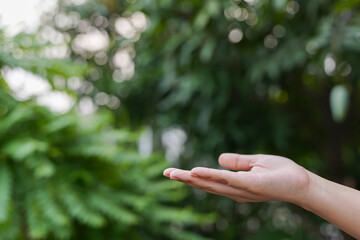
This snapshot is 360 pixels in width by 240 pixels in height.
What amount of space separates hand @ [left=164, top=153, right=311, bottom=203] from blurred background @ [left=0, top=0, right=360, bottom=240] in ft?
1.54

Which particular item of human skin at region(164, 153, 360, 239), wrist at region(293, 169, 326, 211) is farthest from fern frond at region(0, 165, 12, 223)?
wrist at region(293, 169, 326, 211)

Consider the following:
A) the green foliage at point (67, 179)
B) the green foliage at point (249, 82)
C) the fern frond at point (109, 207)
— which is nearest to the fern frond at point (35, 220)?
the green foliage at point (67, 179)

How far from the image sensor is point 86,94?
2580mm

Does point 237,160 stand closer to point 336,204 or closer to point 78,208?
point 336,204

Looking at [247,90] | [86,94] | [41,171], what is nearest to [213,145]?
[247,90]

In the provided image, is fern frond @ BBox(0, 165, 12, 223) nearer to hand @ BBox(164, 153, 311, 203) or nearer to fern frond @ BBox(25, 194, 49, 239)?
fern frond @ BBox(25, 194, 49, 239)

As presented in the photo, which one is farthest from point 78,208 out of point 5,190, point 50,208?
point 5,190

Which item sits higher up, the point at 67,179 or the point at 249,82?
the point at 249,82

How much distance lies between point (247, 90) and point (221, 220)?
102cm

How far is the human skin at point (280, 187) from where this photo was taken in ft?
1.80

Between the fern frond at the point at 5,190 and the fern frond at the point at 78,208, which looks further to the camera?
the fern frond at the point at 78,208

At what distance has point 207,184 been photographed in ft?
1.85

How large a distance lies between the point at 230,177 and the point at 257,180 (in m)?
0.04

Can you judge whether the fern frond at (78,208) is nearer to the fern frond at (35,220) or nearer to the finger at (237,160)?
the fern frond at (35,220)
